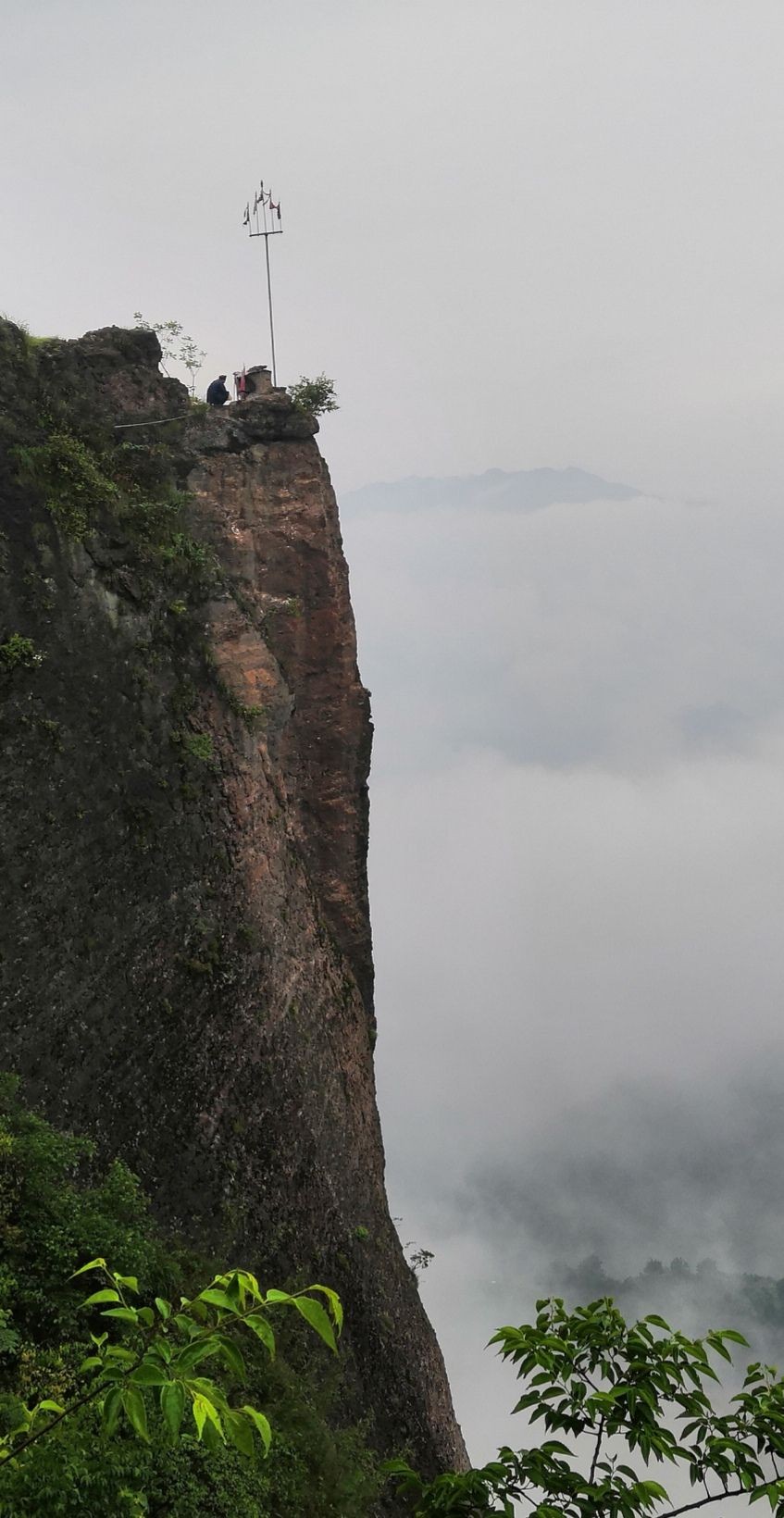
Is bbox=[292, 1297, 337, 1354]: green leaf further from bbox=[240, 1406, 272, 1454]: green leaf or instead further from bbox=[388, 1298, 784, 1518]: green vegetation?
bbox=[388, 1298, 784, 1518]: green vegetation

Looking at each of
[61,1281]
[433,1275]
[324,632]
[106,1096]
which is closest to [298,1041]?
[106,1096]

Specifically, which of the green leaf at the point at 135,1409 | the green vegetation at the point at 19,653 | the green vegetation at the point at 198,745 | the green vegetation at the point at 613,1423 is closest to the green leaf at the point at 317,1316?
the green leaf at the point at 135,1409

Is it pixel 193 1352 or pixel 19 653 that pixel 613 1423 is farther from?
pixel 19 653

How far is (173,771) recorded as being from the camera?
51.2ft

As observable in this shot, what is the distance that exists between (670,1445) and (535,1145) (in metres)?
180

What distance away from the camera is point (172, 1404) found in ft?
8.10

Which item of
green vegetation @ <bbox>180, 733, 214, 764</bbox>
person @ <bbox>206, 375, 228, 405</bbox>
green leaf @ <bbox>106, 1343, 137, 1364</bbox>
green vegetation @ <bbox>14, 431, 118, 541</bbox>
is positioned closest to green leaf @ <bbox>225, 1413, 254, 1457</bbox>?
green leaf @ <bbox>106, 1343, 137, 1364</bbox>

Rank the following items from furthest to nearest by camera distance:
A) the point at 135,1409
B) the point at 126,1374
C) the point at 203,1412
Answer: the point at 126,1374 < the point at 135,1409 < the point at 203,1412

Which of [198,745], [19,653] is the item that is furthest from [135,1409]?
[198,745]

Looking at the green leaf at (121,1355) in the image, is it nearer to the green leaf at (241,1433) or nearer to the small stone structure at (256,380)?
the green leaf at (241,1433)

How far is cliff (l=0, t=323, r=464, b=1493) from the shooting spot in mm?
13570

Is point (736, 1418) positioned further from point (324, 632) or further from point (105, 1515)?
point (324, 632)

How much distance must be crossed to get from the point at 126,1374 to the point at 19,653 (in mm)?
12410

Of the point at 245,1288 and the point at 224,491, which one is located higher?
the point at 224,491
